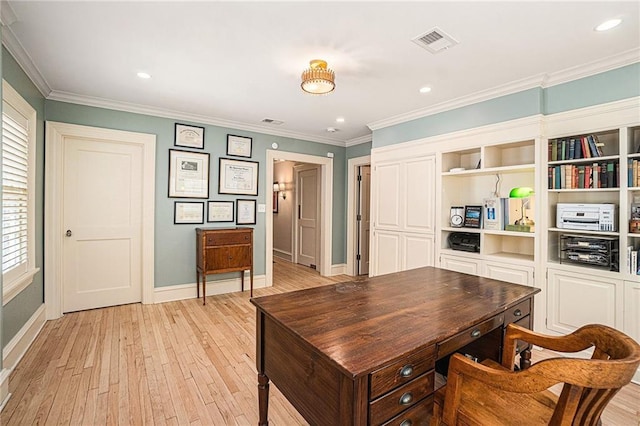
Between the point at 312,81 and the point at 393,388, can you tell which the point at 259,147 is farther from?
the point at 393,388

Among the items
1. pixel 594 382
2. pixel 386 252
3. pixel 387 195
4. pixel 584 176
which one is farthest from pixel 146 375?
pixel 584 176

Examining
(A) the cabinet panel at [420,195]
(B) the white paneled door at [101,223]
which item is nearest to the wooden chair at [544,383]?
(A) the cabinet panel at [420,195]

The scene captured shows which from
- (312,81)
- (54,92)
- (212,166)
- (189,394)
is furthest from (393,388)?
(54,92)

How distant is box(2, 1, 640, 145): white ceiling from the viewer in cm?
190

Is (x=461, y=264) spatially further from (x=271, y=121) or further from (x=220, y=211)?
(x=220, y=211)

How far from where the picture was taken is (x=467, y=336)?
1.42m

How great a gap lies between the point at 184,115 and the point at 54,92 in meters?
1.30

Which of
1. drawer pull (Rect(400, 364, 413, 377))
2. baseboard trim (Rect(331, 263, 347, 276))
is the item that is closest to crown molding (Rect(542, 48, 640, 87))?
A: drawer pull (Rect(400, 364, 413, 377))

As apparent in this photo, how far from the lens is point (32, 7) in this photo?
1.90 metres

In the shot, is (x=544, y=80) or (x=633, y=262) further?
(x=544, y=80)

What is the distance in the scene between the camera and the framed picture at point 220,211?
4301mm

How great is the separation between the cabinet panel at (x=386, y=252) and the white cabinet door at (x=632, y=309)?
85.1 inches

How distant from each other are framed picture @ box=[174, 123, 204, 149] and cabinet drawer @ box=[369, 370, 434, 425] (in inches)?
155

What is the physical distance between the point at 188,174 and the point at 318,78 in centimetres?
254
